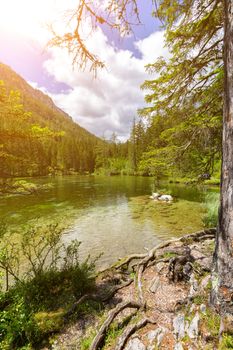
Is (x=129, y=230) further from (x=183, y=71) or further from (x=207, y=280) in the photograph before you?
(x=183, y=71)

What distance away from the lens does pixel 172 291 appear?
4168 mm

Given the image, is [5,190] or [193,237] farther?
[193,237]

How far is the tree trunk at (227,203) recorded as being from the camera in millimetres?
2631

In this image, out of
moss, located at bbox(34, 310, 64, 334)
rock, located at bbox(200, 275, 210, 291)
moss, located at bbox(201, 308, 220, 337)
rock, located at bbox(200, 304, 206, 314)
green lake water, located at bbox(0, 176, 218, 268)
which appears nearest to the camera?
moss, located at bbox(201, 308, 220, 337)

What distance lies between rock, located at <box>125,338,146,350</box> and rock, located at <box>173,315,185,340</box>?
57 centimetres

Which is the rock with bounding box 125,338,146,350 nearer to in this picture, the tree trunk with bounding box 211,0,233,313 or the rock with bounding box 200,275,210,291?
the tree trunk with bounding box 211,0,233,313

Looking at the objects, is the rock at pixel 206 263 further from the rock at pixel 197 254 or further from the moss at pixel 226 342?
the moss at pixel 226 342

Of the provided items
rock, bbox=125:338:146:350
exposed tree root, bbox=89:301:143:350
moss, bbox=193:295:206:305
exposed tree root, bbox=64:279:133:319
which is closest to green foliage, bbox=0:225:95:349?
exposed tree root, bbox=64:279:133:319

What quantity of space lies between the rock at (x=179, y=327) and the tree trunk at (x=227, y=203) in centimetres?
67

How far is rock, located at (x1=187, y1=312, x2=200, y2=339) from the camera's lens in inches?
108

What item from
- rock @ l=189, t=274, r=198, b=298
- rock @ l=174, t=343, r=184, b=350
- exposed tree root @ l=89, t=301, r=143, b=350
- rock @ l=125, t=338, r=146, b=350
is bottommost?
exposed tree root @ l=89, t=301, r=143, b=350

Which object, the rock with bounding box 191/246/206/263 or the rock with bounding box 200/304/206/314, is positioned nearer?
the rock with bounding box 200/304/206/314

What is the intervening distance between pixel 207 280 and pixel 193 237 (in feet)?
12.8

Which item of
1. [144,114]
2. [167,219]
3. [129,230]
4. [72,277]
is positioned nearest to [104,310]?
[72,277]
